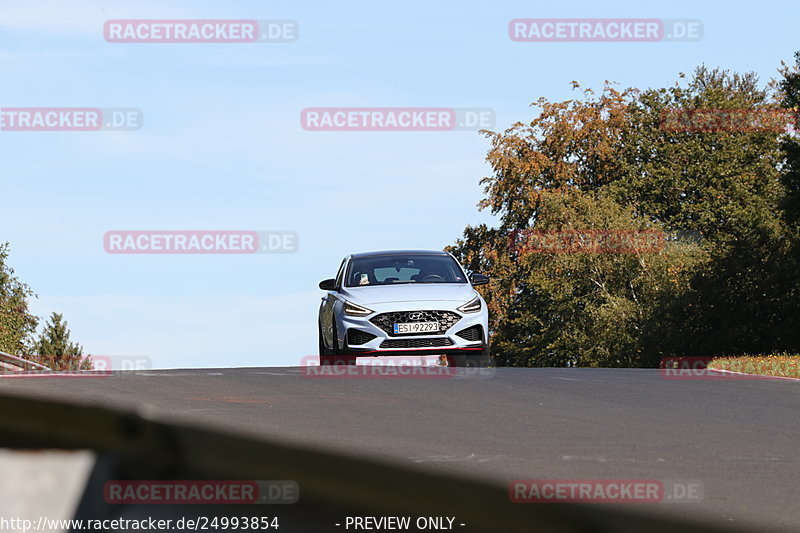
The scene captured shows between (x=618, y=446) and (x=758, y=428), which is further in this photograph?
(x=758, y=428)

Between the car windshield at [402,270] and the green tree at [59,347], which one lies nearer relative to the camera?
the car windshield at [402,270]

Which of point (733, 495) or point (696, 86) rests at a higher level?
point (696, 86)

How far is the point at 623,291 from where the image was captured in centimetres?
5397

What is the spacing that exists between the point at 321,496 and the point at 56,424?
0.68 meters

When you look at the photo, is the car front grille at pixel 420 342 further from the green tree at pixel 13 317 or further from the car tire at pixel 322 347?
the green tree at pixel 13 317

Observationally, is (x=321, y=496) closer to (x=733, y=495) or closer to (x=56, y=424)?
(x=56, y=424)

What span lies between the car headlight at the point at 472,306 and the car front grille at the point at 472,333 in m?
0.26

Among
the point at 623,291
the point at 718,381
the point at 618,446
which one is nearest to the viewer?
the point at 618,446

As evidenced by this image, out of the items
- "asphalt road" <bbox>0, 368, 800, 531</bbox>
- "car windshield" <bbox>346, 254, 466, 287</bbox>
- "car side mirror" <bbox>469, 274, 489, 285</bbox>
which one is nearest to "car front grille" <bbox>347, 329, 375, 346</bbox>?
"asphalt road" <bbox>0, 368, 800, 531</bbox>

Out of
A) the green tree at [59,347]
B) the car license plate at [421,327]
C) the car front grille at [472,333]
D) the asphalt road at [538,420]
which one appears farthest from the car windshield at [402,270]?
the green tree at [59,347]

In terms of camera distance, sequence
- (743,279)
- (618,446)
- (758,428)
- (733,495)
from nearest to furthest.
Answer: (733,495) < (618,446) < (758,428) < (743,279)

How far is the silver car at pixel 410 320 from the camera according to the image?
19.3 m

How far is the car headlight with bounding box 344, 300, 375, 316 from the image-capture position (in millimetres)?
19391

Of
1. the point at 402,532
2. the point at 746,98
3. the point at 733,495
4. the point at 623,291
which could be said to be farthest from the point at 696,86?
the point at 402,532
